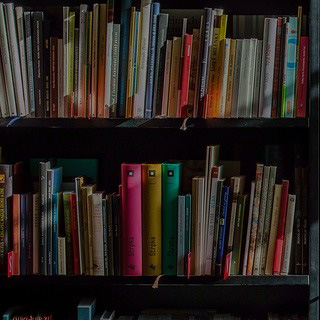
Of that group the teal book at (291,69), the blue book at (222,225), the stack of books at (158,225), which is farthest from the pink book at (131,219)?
the teal book at (291,69)

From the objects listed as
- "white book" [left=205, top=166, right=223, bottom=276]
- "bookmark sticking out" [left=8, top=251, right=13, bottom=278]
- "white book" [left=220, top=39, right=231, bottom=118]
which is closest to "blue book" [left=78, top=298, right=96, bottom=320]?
"bookmark sticking out" [left=8, top=251, right=13, bottom=278]

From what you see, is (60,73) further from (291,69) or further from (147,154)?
(291,69)

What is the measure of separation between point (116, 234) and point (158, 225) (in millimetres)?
124

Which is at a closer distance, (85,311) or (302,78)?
(302,78)

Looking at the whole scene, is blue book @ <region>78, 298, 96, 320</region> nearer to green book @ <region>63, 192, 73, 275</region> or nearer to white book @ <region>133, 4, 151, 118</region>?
green book @ <region>63, 192, 73, 275</region>

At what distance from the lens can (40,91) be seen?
1.79 m

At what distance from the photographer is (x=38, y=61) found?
1785mm

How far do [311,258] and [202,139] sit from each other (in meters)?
0.53

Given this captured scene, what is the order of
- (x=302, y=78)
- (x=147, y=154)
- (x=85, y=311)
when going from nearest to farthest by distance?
1. (x=302, y=78)
2. (x=85, y=311)
3. (x=147, y=154)

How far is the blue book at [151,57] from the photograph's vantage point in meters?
1.75

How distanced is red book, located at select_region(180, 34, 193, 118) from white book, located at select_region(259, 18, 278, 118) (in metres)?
0.21

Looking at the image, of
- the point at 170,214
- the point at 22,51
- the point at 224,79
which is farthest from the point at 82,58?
the point at 170,214

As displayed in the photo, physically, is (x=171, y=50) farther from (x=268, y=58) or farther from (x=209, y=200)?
(x=209, y=200)

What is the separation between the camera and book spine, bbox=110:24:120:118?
69.3 inches
